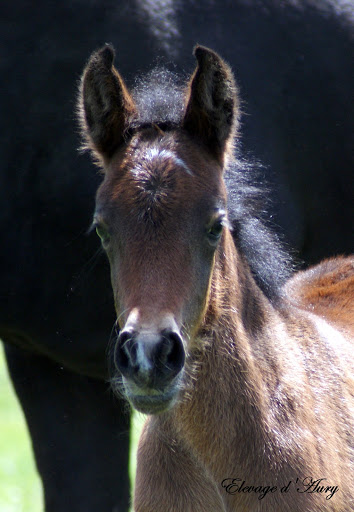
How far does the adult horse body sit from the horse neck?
40.6 inches

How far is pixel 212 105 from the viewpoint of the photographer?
10.8ft

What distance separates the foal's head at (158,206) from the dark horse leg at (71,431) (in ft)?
4.59

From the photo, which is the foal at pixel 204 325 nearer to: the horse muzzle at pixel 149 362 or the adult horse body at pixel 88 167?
the horse muzzle at pixel 149 362

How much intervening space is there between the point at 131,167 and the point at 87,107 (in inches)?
17.9

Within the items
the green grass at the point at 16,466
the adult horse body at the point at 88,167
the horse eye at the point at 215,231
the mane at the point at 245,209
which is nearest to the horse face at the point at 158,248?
the horse eye at the point at 215,231

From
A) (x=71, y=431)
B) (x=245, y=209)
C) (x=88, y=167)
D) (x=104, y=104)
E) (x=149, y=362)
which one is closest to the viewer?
(x=149, y=362)

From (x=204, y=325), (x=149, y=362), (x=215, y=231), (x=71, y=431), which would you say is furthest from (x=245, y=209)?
(x=71, y=431)

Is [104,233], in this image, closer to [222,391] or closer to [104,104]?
[104,104]

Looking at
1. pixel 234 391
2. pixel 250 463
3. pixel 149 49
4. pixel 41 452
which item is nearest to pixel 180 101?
pixel 149 49

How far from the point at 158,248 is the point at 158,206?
6.0 inches

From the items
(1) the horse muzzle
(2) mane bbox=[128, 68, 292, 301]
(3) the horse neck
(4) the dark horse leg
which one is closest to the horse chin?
(1) the horse muzzle

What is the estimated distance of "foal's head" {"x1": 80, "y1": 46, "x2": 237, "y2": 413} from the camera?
9.06 ft

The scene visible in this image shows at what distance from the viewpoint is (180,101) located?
3.45 metres

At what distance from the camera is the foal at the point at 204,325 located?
2910 mm
